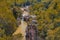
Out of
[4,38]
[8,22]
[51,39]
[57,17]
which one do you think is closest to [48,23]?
[57,17]

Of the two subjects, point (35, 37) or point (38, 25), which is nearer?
point (35, 37)

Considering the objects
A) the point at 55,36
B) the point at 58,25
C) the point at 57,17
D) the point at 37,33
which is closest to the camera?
the point at 55,36

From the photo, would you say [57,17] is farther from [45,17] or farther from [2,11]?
[2,11]

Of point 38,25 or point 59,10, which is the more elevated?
point 59,10

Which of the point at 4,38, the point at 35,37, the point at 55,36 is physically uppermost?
the point at 4,38

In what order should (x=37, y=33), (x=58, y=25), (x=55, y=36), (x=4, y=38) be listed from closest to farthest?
1. (x=4, y=38)
2. (x=55, y=36)
3. (x=58, y=25)
4. (x=37, y=33)

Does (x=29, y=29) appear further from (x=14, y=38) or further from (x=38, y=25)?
(x=14, y=38)

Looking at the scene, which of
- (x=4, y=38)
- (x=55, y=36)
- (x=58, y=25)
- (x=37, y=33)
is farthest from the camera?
(x=37, y=33)

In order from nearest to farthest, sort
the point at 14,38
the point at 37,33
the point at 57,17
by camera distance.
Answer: the point at 14,38 → the point at 57,17 → the point at 37,33

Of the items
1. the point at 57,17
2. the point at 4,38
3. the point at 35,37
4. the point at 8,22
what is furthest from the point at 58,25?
the point at 4,38
